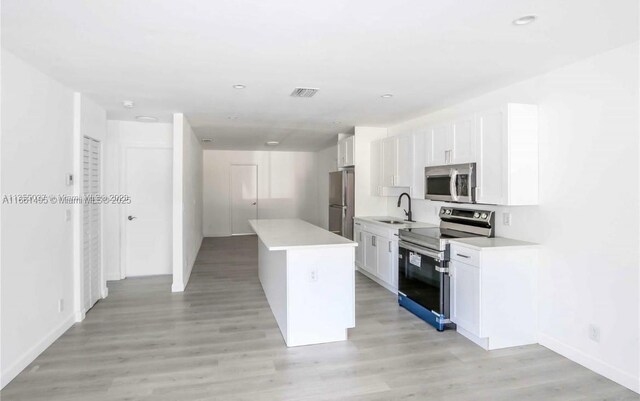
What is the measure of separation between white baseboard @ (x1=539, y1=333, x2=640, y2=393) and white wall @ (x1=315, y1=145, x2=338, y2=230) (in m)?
6.02

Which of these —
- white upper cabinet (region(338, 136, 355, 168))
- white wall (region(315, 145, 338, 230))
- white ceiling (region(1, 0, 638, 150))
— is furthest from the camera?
white wall (region(315, 145, 338, 230))

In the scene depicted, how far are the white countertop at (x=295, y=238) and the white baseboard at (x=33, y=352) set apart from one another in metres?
1.94

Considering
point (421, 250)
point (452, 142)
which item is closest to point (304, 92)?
point (452, 142)

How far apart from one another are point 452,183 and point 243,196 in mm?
7121

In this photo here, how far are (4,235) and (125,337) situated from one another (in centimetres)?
133

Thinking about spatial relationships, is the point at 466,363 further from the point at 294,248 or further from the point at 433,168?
the point at 433,168

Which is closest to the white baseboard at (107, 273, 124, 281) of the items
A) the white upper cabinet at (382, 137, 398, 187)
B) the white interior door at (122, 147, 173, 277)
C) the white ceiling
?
the white interior door at (122, 147, 173, 277)

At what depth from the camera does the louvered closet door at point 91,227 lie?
3.91m

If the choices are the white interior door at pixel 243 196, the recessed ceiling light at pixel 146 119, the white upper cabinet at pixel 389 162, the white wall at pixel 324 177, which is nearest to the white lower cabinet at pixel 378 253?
the white upper cabinet at pixel 389 162

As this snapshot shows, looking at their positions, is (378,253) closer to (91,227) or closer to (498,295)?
(498,295)

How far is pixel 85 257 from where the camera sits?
3.94 metres

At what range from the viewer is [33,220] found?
2.88m

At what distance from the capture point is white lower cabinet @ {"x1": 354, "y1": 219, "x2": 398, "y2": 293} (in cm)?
451

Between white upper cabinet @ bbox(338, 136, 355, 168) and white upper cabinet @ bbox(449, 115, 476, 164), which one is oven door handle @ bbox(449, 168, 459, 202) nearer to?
white upper cabinet @ bbox(449, 115, 476, 164)
